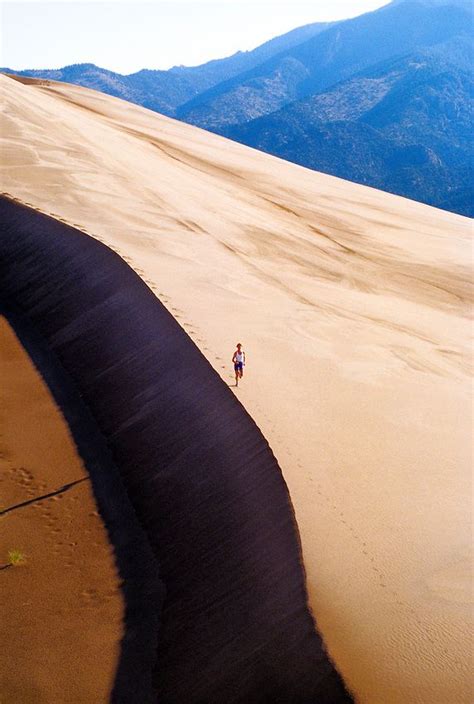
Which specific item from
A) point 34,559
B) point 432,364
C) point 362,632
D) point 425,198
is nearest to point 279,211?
point 432,364

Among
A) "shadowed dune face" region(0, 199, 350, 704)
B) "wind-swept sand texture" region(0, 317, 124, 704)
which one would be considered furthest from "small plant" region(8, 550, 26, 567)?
"shadowed dune face" region(0, 199, 350, 704)

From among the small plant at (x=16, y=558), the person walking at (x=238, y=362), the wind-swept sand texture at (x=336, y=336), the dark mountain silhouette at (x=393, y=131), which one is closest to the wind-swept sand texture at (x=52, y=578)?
the small plant at (x=16, y=558)

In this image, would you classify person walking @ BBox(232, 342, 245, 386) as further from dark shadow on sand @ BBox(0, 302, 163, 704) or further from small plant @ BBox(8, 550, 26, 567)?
small plant @ BBox(8, 550, 26, 567)

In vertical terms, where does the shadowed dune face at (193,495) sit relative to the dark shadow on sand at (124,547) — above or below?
above

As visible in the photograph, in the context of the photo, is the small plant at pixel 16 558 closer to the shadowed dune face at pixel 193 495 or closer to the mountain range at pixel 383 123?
the shadowed dune face at pixel 193 495

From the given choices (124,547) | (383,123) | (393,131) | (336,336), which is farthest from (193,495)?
(383,123)

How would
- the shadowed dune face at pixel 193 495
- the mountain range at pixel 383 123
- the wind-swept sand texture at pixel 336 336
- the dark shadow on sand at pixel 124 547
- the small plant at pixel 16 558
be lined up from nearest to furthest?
1. the shadowed dune face at pixel 193 495
2. the wind-swept sand texture at pixel 336 336
3. the dark shadow on sand at pixel 124 547
4. the small plant at pixel 16 558
5. the mountain range at pixel 383 123

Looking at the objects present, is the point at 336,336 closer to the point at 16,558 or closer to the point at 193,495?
the point at 193,495
